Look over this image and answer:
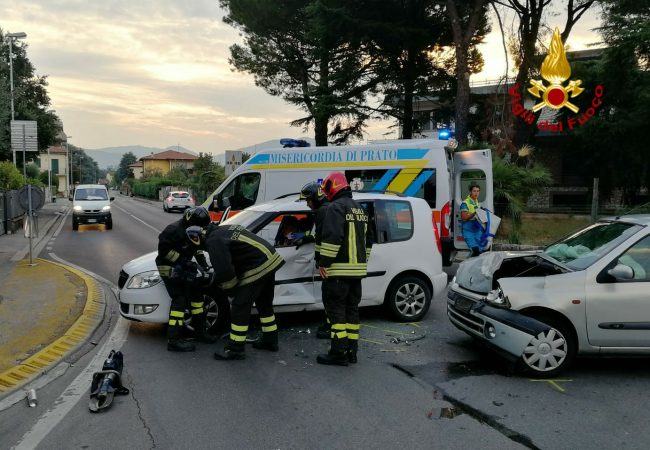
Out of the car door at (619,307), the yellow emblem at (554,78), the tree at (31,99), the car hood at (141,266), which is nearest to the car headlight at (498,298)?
the car door at (619,307)

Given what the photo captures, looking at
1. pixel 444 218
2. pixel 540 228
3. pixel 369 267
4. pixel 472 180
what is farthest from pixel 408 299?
pixel 540 228

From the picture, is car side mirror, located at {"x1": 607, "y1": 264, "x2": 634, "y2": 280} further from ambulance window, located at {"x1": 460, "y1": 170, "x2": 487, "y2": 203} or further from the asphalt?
ambulance window, located at {"x1": 460, "y1": 170, "x2": 487, "y2": 203}

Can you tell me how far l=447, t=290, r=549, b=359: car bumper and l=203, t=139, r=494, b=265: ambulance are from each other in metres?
4.59

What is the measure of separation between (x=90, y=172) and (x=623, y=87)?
430 ft

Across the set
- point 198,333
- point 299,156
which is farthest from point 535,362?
point 299,156

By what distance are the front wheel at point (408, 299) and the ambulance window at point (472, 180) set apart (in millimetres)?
5046

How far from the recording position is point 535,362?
475cm

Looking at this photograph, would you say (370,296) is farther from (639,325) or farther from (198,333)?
(639,325)

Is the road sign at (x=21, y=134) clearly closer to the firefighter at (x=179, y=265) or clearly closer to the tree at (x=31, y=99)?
the tree at (x=31, y=99)

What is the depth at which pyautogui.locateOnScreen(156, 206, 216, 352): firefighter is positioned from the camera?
5.41m

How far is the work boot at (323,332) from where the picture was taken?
6020mm

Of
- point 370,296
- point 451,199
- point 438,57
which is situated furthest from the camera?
point 438,57

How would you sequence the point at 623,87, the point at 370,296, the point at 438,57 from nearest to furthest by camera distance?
the point at 370,296, the point at 623,87, the point at 438,57

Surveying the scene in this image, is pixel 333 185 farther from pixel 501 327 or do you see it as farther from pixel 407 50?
pixel 407 50
